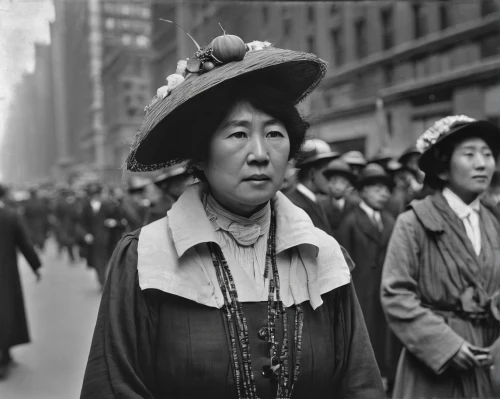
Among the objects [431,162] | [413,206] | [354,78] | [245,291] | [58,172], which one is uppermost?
[58,172]

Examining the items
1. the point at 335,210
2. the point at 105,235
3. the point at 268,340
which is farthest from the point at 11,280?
the point at 268,340

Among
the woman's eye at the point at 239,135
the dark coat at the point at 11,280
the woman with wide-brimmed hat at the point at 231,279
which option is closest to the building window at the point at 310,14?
the dark coat at the point at 11,280

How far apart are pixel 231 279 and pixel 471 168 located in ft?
6.27

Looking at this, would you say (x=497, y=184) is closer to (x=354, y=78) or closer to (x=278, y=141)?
(x=278, y=141)

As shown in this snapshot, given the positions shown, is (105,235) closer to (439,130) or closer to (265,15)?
(439,130)

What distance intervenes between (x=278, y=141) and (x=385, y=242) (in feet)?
13.2

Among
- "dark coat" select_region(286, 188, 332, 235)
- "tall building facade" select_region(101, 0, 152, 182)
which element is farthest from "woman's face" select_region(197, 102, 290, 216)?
"tall building facade" select_region(101, 0, 152, 182)

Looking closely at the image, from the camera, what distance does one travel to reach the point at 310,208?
4953 millimetres

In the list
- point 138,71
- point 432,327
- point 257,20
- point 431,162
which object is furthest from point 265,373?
point 138,71

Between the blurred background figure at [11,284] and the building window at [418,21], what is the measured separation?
1393 centimetres

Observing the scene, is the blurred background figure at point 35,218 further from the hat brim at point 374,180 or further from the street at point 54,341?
the hat brim at point 374,180

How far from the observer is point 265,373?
1752 mm

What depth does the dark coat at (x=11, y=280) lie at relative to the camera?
6617 mm

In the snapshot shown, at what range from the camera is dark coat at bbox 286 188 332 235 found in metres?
4.86
